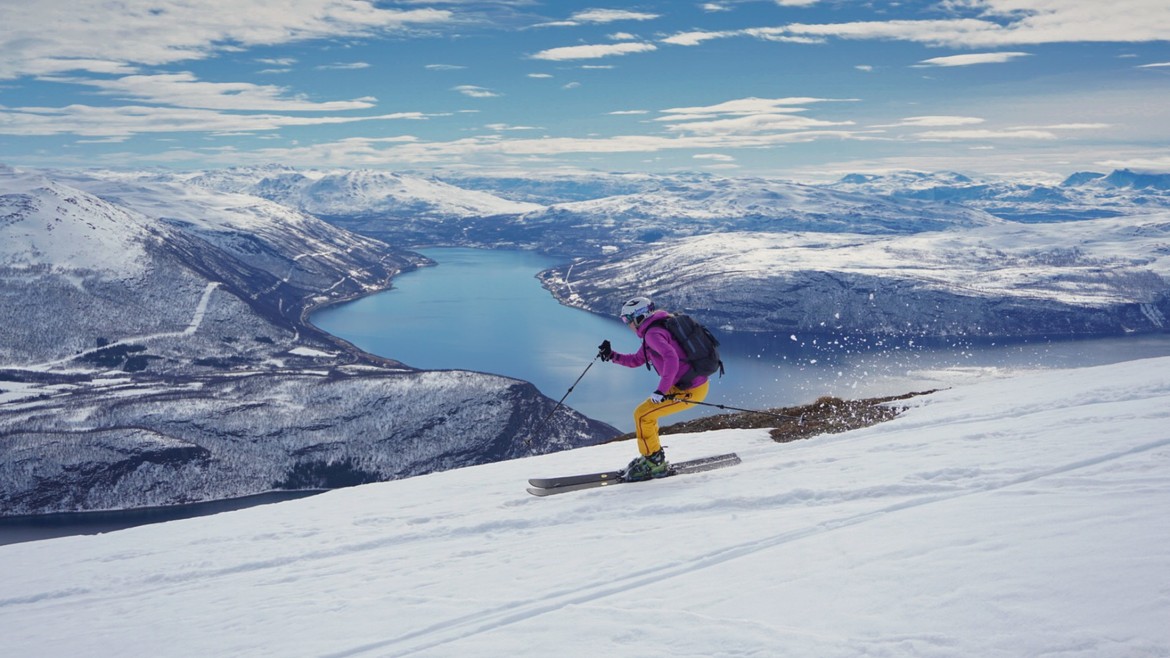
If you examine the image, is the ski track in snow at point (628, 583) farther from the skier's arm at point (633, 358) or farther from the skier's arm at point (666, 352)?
the skier's arm at point (633, 358)

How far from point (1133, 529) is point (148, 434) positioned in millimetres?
168059

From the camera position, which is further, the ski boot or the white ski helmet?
the ski boot

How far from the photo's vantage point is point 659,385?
57.1 feet

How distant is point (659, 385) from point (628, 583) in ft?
23.6

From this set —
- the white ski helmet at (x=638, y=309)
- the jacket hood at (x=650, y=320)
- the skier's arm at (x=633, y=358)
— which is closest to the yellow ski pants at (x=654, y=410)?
the skier's arm at (x=633, y=358)

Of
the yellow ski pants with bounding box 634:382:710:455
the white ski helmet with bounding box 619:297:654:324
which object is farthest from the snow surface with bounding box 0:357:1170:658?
the white ski helmet with bounding box 619:297:654:324

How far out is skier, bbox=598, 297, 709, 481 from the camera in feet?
57.0

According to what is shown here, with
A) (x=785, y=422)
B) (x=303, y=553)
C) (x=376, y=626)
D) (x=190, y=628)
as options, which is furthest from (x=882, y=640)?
Answer: (x=785, y=422)

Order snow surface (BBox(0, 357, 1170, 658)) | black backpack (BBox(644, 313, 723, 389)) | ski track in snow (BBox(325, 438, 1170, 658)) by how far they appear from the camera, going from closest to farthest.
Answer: snow surface (BBox(0, 357, 1170, 658)) → ski track in snow (BBox(325, 438, 1170, 658)) → black backpack (BBox(644, 313, 723, 389))

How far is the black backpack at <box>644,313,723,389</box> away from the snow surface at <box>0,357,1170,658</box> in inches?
98.9

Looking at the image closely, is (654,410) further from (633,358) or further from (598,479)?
(598,479)

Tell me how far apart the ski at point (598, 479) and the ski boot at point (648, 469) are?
0.54 ft

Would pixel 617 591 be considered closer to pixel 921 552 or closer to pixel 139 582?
pixel 921 552

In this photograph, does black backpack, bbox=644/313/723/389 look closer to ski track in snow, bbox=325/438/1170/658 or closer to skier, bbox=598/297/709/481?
skier, bbox=598/297/709/481
